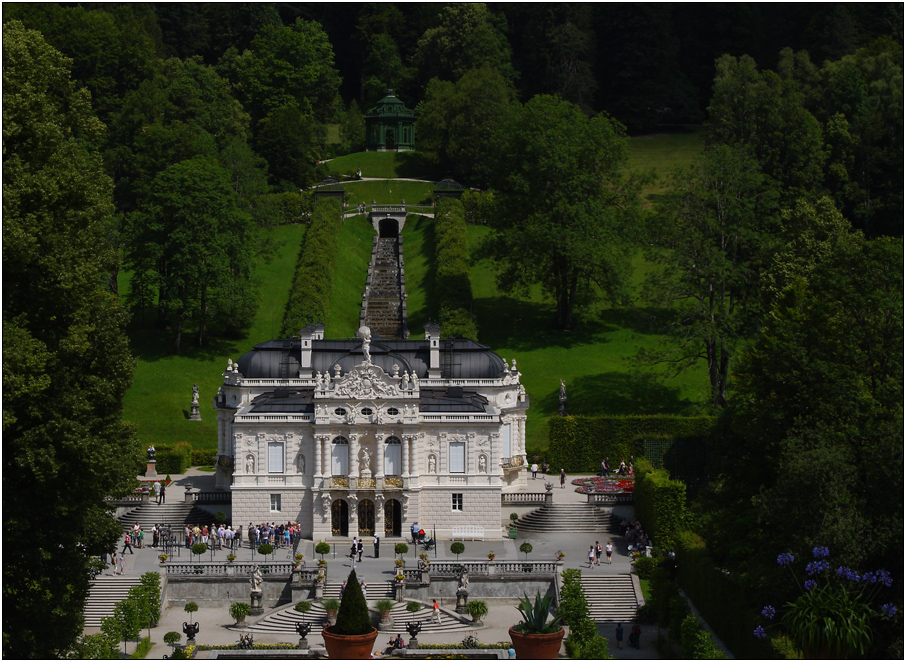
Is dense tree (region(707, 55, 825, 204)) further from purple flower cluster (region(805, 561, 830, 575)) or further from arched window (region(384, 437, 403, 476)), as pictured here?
purple flower cluster (region(805, 561, 830, 575))

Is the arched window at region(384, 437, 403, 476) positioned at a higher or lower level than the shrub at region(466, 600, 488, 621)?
higher

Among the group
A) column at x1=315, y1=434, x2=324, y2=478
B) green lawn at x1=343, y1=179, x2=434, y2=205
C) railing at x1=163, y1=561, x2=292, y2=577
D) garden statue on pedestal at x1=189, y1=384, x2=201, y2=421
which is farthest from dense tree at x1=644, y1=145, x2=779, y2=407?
green lawn at x1=343, y1=179, x2=434, y2=205

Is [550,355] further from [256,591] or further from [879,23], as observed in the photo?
[879,23]

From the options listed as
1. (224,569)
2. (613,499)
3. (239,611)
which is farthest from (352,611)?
(613,499)

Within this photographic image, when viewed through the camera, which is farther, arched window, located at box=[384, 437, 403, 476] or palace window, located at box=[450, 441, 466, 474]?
palace window, located at box=[450, 441, 466, 474]

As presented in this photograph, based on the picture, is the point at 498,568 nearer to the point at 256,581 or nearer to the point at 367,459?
the point at 367,459

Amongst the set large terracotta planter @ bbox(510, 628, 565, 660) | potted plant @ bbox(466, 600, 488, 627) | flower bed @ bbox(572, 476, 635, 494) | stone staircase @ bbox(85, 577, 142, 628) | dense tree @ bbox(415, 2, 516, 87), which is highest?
dense tree @ bbox(415, 2, 516, 87)
